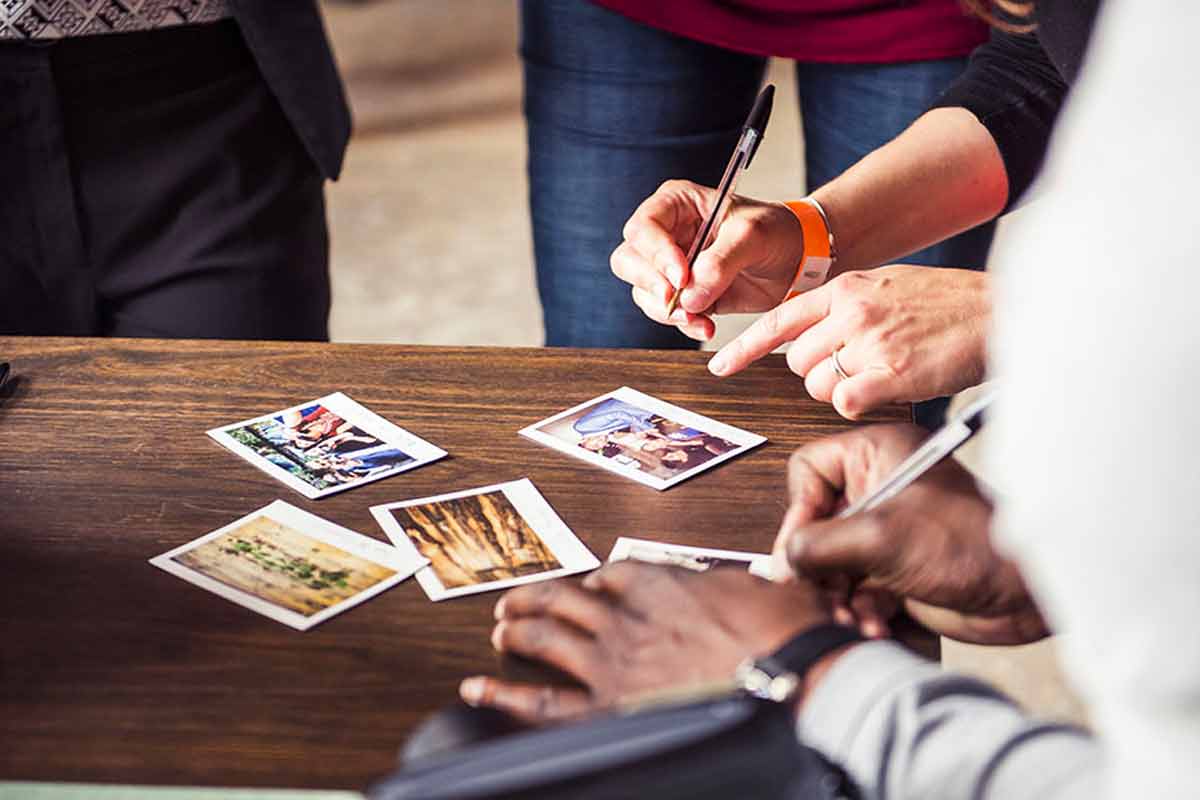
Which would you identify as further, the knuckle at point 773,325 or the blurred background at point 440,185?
the blurred background at point 440,185

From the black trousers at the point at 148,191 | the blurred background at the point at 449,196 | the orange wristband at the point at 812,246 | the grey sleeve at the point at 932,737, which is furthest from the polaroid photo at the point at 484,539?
the blurred background at the point at 449,196

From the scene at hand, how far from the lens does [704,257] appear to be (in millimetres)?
1392

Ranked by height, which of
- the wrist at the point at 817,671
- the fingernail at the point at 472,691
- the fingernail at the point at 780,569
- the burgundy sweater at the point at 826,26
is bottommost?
the fingernail at the point at 472,691

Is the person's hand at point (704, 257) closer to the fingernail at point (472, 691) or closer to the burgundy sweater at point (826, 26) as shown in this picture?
the burgundy sweater at point (826, 26)

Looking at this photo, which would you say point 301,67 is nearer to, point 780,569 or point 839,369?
point 839,369

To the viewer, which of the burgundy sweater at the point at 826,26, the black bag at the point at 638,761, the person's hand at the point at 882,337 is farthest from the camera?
the burgundy sweater at the point at 826,26

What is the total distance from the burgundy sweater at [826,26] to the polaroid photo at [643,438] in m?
0.69

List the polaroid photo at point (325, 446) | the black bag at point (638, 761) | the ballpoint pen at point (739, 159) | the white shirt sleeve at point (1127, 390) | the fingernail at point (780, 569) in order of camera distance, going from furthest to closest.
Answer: the ballpoint pen at point (739, 159) < the polaroid photo at point (325, 446) < the fingernail at point (780, 569) < the black bag at point (638, 761) < the white shirt sleeve at point (1127, 390)

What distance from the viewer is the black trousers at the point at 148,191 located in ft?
5.31

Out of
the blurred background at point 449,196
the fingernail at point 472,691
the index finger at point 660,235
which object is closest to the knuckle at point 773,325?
the index finger at point 660,235

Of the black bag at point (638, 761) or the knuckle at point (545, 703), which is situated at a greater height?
the black bag at point (638, 761)

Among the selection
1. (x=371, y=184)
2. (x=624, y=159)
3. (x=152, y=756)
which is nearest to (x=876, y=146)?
(x=624, y=159)

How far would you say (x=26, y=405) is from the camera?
4.19ft

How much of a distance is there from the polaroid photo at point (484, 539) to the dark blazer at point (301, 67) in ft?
2.69
